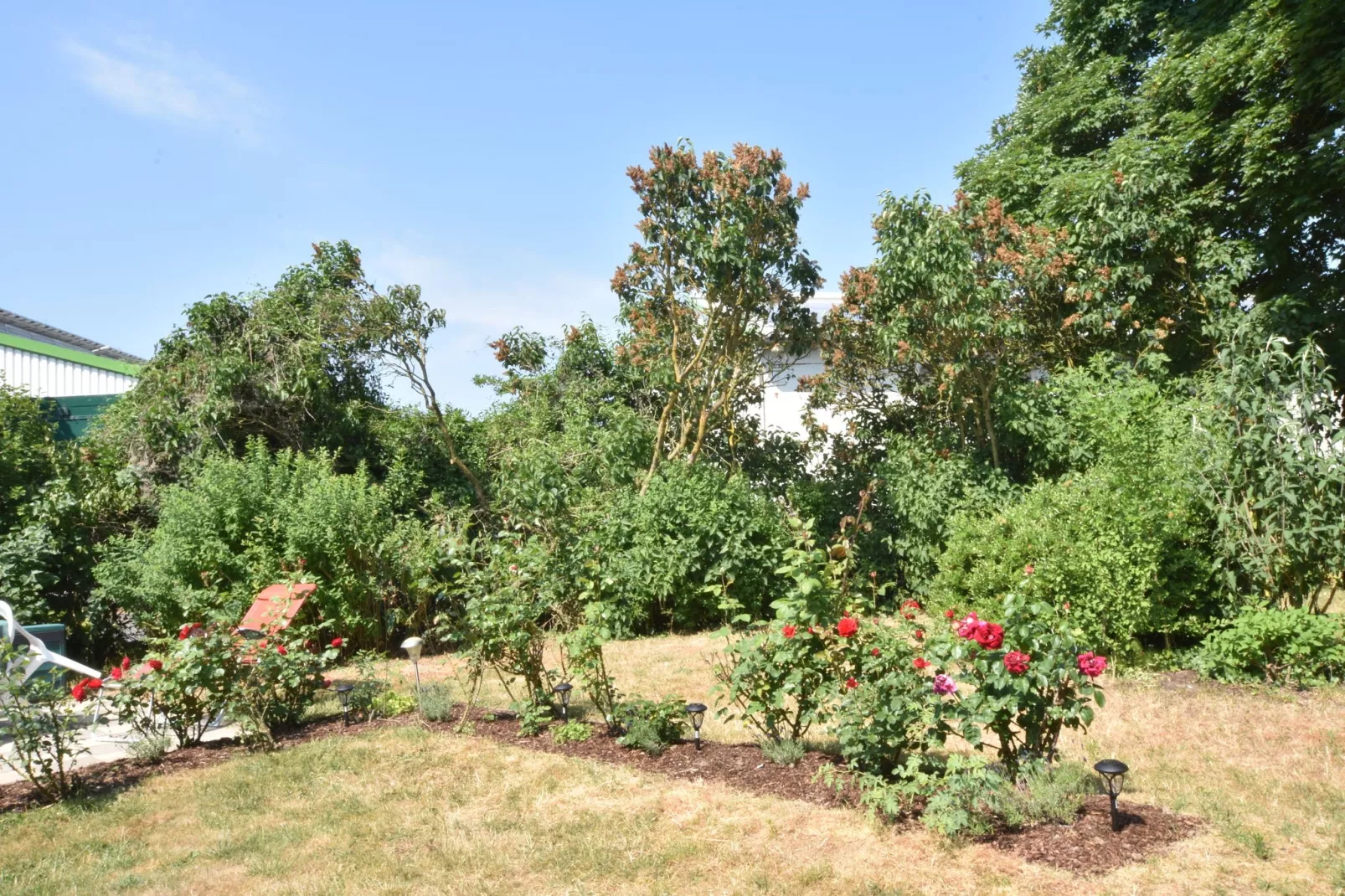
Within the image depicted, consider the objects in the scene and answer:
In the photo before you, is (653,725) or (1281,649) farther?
(1281,649)

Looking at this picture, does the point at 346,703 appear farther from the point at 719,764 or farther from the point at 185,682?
the point at 719,764

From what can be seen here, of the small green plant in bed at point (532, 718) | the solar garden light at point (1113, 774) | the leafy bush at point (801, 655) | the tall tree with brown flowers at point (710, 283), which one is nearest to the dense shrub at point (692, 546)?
the tall tree with brown flowers at point (710, 283)

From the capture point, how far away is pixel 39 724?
5242 mm

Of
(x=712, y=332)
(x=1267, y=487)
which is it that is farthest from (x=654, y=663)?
(x=1267, y=487)

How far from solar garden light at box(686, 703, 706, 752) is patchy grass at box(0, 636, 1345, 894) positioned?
463 mm

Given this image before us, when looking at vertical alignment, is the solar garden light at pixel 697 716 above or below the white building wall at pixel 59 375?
below

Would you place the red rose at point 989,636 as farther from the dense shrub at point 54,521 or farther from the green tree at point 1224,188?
the dense shrub at point 54,521

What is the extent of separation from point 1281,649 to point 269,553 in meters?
9.31

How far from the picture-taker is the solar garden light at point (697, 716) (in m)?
5.59

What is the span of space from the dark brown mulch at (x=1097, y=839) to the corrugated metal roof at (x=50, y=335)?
1911 cm

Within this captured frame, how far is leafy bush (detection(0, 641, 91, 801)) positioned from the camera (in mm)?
5219

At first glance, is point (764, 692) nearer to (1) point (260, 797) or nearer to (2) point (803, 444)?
(1) point (260, 797)

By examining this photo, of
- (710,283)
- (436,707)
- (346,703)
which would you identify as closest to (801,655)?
(436,707)

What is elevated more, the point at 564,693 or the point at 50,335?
the point at 50,335
